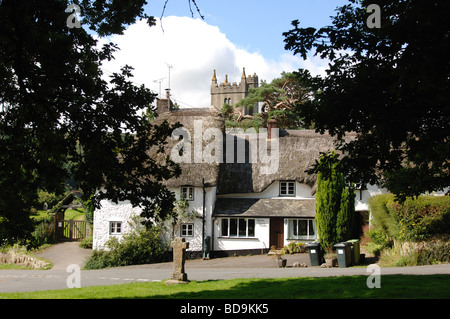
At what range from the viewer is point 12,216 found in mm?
8555

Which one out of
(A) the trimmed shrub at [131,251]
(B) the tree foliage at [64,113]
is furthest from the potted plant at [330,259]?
(B) the tree foliage at [64,113]

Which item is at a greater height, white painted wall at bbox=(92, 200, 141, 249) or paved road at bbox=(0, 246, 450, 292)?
white painted wall at bbox=(92, 200, 141, 249)

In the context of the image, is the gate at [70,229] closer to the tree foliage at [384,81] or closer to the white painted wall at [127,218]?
the white painted wall at [127,218]

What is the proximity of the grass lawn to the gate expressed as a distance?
22525 mm

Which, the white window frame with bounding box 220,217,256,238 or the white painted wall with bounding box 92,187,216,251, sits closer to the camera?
the white painted wall with bounding box 92,187,216,251

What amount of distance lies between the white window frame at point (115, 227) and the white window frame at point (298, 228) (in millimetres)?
11364

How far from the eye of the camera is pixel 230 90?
90.8 meters

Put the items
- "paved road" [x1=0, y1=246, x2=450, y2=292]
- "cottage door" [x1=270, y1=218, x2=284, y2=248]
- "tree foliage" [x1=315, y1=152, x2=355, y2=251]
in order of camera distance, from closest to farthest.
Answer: "paved road" [x1=0, y1=246, x2=450, y2=292] < "tree foliage" [x1=315, y1=152, x2=355, y2=251] < "cottage door" [x1=270, y1=218, x2=284, y2=248]

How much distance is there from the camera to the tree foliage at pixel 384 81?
6414 millimetres

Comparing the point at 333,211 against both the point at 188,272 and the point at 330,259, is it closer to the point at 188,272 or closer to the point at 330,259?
the point at 330,259

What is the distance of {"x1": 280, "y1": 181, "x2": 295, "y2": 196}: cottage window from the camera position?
3127 centimetres

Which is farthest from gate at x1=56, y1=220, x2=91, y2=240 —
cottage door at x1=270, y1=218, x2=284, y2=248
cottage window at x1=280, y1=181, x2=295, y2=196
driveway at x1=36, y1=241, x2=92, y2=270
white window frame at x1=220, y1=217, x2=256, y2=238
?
cottage window at x1=280, y1=181, x2=295, y2=196

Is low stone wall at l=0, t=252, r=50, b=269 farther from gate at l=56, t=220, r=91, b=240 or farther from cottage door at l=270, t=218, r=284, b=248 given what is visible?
cottage door at l=270, t=218, r=284, b=248
